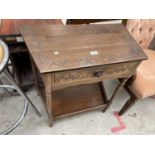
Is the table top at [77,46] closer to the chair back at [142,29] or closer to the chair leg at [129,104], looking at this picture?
the chair back at [142,29]

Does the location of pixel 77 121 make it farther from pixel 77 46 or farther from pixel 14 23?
pixel 14 23

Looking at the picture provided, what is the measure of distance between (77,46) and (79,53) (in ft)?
0.18

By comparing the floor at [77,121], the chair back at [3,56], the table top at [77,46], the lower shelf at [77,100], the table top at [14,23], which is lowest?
the floor at [77,121]

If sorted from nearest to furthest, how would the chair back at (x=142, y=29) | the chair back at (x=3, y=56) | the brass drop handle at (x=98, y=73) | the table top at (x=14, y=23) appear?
the chair back at (x=3, y=56) → the brass drop handle at (x=98, y=73) → the table top at (x=14, y=23) → the chair back at (x=142, y=29)

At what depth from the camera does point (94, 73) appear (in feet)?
2.66

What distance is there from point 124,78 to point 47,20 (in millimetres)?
611

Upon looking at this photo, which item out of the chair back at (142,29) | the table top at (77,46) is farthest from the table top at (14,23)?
the chair back at (142,29)

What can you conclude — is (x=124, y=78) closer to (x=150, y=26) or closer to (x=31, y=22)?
A: (x=150, y=26)

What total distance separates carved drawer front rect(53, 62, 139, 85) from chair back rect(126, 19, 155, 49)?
387mm

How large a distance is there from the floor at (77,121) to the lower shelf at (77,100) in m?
0.14

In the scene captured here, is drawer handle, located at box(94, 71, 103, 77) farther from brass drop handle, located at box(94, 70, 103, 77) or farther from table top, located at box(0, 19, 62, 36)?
table top, located at box(0, 19, 62, 36)

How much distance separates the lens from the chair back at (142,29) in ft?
3.69
